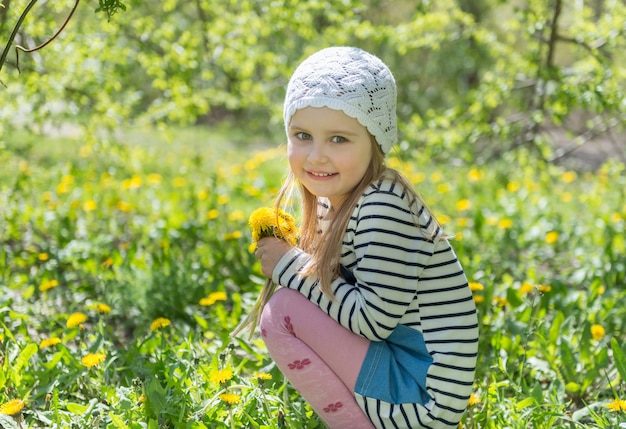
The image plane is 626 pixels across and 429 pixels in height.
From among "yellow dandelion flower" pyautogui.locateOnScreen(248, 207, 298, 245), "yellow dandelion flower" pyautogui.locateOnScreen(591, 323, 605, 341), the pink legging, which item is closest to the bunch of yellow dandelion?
"yellow dandelion flower" pyautogui.locateOnScreen(248, 207, 298, 245)

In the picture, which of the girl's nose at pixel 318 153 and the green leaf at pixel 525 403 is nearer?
the girl's nose at pixel 318 153

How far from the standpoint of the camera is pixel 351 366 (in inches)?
73.7

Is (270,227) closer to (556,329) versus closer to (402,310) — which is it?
(402,310)

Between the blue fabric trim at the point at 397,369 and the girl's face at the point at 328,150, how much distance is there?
0.44 m

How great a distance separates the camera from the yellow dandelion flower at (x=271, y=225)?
204 cm

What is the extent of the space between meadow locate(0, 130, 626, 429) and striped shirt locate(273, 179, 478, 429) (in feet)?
0.80

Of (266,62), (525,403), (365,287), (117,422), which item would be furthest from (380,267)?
(266,62)

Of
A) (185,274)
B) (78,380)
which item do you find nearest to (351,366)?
(78,380)

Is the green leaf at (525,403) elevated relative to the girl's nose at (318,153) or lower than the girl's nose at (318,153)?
lower

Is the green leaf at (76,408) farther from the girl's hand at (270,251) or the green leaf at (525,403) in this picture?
the green leaf at (525,403)

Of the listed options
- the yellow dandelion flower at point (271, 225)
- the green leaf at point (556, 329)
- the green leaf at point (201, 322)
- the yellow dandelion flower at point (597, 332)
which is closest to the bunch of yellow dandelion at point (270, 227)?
the yellow dandelion flower at point (271, 225)

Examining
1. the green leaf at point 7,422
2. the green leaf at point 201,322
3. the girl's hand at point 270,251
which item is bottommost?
the green leaf at point 7,422

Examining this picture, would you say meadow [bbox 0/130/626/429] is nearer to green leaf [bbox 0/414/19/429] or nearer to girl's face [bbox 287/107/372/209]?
green leaf [bbox 0/414/19/429]

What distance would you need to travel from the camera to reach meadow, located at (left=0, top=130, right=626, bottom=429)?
2035 millimetres
